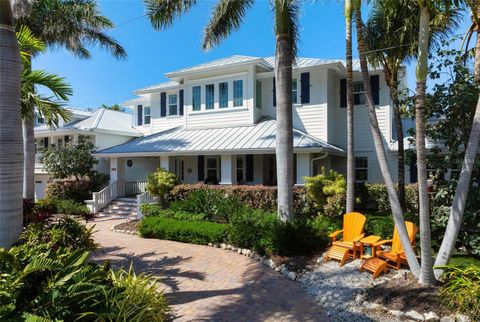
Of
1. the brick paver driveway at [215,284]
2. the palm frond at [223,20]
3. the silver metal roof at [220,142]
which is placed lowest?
the brick paver driveway at [215,284]

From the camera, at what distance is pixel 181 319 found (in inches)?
214

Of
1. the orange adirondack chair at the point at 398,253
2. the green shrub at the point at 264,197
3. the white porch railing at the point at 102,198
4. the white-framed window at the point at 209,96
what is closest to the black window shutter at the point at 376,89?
the green shrub at the point at 264,197

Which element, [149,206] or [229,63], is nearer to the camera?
[149,206]

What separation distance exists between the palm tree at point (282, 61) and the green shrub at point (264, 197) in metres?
3.23

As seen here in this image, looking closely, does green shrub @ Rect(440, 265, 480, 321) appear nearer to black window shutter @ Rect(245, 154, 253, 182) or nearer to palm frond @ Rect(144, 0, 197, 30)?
palm frond @ Rect(144, 0, 197, 30)

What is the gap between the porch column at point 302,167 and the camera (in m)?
14.8

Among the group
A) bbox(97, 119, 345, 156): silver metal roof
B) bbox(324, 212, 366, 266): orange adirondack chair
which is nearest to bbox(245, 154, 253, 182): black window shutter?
bbox(97, 119, 345, 156): silver metal roof

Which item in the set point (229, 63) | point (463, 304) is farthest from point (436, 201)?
point (229, 63)

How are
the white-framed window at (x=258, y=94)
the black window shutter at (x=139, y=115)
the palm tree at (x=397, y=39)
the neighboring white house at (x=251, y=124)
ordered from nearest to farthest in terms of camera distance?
the palm tree at (x=397, y=39) < the neighboring white house at (x=251, y=124) < the white-framed window at (x=258, y=94) < the black window shutter at (x=139, y=115)

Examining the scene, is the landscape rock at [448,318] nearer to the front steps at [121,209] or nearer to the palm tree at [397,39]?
the palm tree at [397,39]

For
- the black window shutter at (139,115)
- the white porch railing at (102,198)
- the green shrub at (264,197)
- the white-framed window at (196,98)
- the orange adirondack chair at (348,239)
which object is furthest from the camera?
the black window shutter at (139,115)

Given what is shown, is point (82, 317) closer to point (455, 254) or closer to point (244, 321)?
point (244, 321)

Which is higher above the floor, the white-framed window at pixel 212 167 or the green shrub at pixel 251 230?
the white-framed window at pixel 212 167

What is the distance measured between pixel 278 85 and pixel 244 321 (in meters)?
6.86
